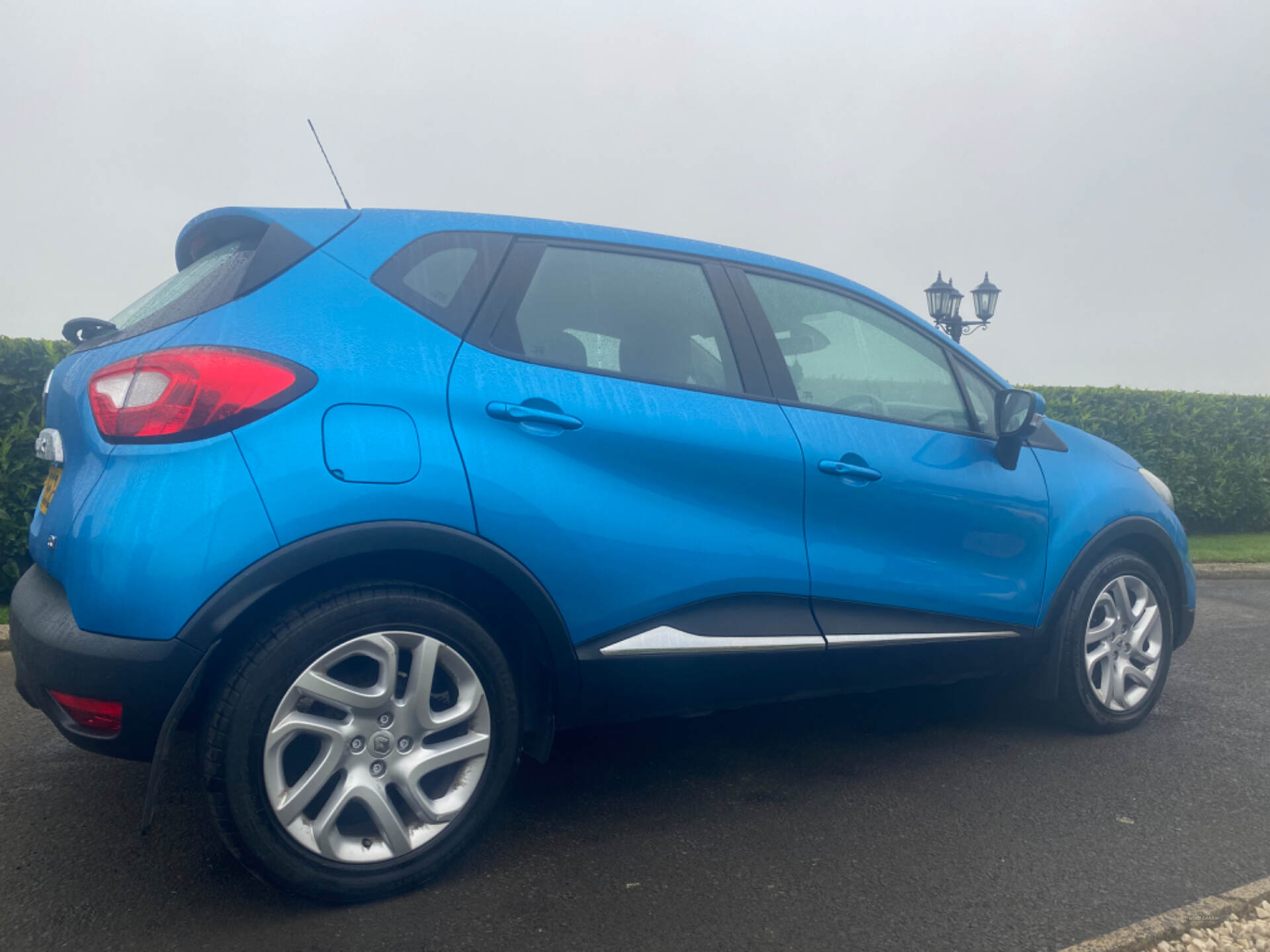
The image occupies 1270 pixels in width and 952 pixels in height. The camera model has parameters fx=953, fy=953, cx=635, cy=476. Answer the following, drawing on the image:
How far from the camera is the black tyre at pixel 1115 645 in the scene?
370 cm

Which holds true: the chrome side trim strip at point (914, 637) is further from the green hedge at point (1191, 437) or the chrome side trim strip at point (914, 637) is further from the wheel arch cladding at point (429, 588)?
the green hedge at point (1191, 437)

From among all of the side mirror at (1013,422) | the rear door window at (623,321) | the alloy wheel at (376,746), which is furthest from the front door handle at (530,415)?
the side mirror at (1013,422)

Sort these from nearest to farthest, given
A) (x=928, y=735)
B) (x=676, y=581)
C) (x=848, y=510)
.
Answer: (x=676, y=581)
(x=848, y=510)
(x=928, y=735)

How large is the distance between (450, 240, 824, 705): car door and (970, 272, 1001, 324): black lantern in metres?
12.1

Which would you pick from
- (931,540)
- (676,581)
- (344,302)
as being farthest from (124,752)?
(931,540)

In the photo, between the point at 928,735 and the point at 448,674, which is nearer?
the point at 448,674

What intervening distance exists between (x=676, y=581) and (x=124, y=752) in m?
1.41

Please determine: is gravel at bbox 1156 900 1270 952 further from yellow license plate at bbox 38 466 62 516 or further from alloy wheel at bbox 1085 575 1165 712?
yellow license plate at bbox 38 466 62 516

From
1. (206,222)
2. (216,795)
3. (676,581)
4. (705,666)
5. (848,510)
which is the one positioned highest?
(206,222)

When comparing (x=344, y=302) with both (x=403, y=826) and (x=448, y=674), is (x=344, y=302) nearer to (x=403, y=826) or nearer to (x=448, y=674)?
(x=448, y=674)

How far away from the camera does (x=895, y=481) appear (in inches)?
125

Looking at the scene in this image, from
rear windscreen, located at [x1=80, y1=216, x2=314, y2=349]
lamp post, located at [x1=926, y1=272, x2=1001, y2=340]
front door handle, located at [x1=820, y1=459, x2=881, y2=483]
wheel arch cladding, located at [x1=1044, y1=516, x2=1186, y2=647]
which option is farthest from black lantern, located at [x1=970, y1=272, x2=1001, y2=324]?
rear windscreen, located at [x1=80, y1=216, x2=314, y2=349]

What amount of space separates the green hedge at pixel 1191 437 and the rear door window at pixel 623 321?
33.9 ft

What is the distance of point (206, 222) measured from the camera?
2.68 m
